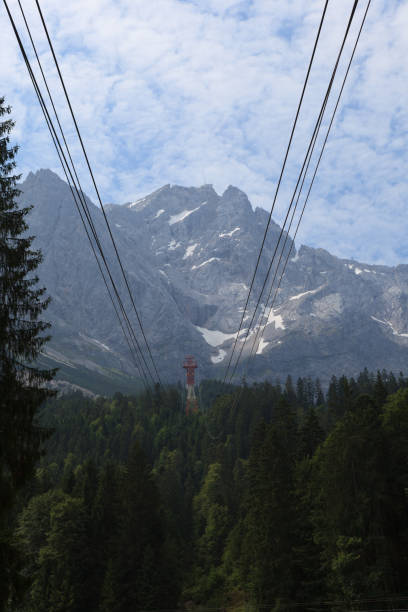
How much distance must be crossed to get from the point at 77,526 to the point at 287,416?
29225 mm

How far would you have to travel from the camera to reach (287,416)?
66.4 m

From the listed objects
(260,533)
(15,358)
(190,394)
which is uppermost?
(15,358)

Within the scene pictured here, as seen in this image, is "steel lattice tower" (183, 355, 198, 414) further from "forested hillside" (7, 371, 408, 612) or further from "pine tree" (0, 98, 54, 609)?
"pine tree" (0, 98, 54, 609)

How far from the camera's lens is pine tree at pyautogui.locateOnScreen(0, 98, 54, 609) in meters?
15.6

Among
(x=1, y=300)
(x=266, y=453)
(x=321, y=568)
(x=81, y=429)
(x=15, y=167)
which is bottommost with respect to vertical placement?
(x=81, y=429)

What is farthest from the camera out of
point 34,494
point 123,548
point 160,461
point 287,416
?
point 160,461

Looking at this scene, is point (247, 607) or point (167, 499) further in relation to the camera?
point (167, 499)

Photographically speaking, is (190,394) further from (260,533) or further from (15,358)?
(15,358)

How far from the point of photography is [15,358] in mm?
16266

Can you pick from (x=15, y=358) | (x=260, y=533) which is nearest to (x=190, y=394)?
(x=260, y=533)

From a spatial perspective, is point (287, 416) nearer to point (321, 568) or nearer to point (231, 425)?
point (321, 568)

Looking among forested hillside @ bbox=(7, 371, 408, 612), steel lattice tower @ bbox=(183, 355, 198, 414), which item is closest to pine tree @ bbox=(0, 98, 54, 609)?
forested hillside @ bbox=(7, 371, 408, 612)

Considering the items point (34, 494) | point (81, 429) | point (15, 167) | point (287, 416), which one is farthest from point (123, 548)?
point (81, 429)

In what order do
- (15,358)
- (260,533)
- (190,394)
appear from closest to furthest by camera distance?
(15,358)
(260,533)
(190,394)
